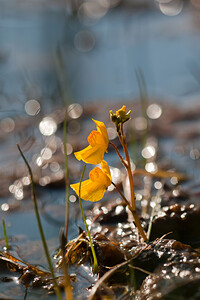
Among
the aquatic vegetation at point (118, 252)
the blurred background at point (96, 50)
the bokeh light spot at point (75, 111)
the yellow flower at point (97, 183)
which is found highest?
the blurred background at point (96, 50)

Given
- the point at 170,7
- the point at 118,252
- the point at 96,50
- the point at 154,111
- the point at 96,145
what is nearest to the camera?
the point at 96,145

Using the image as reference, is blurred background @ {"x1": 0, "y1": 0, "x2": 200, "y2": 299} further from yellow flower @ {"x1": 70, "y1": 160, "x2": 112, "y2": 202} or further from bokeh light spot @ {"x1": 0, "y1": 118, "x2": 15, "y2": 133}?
yellow flower @ {"x1": 70, "y1": 160, "x2": 112, "y2": 202}

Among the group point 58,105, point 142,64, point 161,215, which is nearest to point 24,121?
point 58,105

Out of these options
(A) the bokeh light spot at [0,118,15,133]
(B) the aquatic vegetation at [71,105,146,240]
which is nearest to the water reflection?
(A) the bokeh light spot at [0,118,15,133]

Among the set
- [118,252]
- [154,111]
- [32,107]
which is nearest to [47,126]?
[32,107]

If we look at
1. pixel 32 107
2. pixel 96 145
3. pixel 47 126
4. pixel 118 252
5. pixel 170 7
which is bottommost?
pixel 118 252

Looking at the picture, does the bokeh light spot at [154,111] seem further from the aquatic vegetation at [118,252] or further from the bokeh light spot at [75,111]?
the aquatic vegetation at [118,252]

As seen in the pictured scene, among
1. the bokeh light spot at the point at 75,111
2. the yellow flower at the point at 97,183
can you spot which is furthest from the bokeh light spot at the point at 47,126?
the yellow flower at the point at 97,183

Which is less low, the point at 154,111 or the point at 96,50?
the point at 96,50

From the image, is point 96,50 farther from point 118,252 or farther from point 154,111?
point 118,252

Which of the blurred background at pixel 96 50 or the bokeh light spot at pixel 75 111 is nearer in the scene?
the bokeh light spot at pixel 75 111
